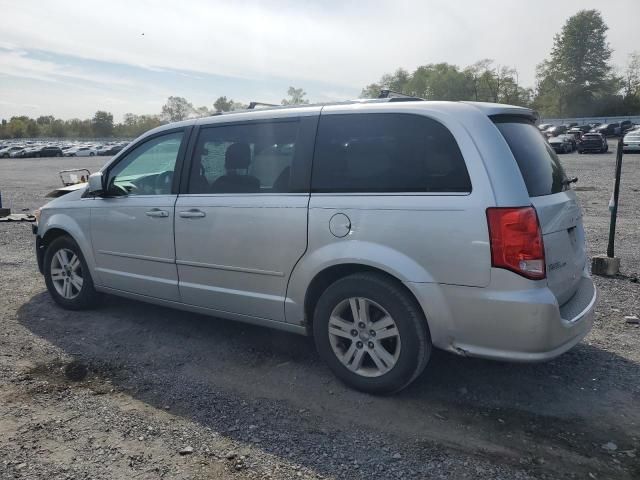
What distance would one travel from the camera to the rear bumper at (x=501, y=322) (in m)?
3.10

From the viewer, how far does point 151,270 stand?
187 inches

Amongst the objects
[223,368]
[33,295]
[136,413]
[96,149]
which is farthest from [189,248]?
[96,149]

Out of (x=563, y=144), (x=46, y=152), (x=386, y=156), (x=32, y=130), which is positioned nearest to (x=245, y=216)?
(x=386, y=156)

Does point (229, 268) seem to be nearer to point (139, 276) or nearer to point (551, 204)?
point (139, 276)

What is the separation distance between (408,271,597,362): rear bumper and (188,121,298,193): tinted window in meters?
1.38

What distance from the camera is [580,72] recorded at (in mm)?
106625

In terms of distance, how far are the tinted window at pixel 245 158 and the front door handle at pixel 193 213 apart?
0.19 m

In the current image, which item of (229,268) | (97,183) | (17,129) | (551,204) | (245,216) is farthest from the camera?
(17,129)

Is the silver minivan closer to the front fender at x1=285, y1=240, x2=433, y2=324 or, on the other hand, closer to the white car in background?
the front fender at x1=285, y1=240, x2=433, y2=324

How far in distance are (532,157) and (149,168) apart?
326 centimetres

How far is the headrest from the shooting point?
4.23m

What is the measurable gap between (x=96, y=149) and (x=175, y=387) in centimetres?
7154

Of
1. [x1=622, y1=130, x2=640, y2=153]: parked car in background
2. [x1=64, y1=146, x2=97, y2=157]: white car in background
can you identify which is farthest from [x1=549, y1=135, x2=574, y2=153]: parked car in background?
[x1=64, y1=146, x2=97, y2=157]: white car in background

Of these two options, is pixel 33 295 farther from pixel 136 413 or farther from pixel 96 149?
pixel 96 149
